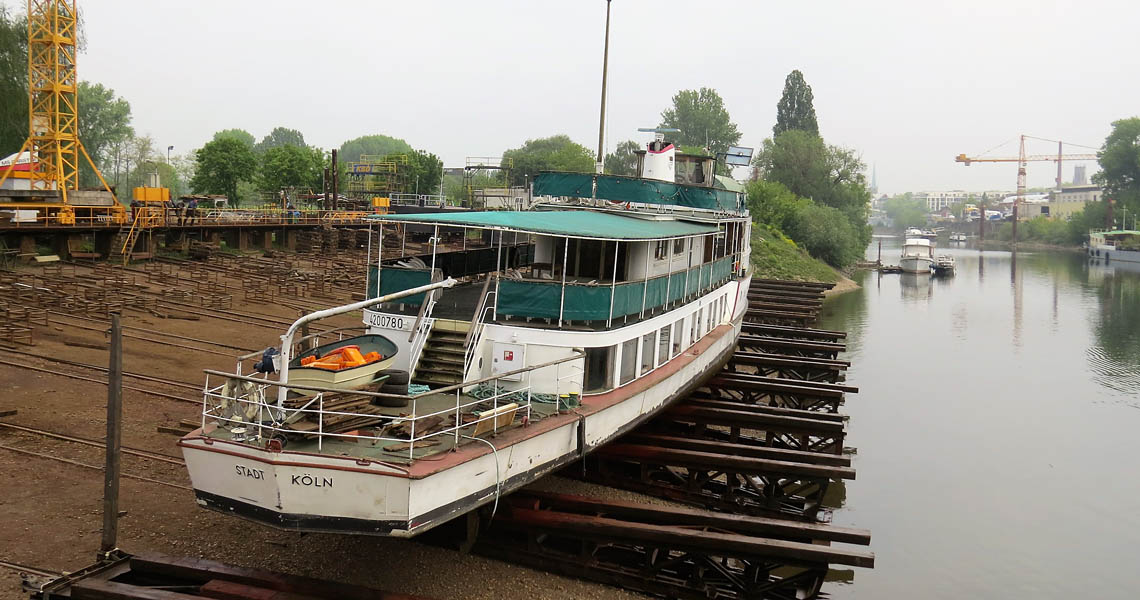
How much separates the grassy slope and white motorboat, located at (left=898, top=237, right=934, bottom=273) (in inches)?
567

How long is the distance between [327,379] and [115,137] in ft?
372

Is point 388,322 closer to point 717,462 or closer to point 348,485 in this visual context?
point 348,485

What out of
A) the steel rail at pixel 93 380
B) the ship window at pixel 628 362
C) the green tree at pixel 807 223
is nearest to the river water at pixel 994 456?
the ship window at pixel 628 362

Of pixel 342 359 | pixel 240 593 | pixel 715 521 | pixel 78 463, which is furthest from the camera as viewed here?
pixel 78 463

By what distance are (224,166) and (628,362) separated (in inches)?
2808

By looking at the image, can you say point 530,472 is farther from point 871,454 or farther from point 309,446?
point 871,454

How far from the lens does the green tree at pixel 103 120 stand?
106m

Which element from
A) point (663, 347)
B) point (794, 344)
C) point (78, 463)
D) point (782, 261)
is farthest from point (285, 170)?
point (78, 463)

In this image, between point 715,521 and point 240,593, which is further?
point 715,521

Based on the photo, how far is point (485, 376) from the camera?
15242mm

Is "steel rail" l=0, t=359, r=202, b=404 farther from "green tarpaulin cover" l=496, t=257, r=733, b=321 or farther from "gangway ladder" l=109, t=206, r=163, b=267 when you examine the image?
"gangway ladder" l=109, t=206, r=163, b=267

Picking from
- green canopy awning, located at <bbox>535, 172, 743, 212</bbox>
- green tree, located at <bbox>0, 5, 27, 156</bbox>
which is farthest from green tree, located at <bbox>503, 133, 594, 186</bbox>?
green canopy awning, located at <bbox>535, 172, 743, 212</bbox>

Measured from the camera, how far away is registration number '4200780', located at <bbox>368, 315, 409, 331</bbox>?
15.7 m

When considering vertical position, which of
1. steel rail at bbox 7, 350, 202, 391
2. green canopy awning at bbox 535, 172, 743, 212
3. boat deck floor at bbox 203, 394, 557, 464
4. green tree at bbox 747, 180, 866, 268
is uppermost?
green tree at bbox 747, 180, 866, 268
